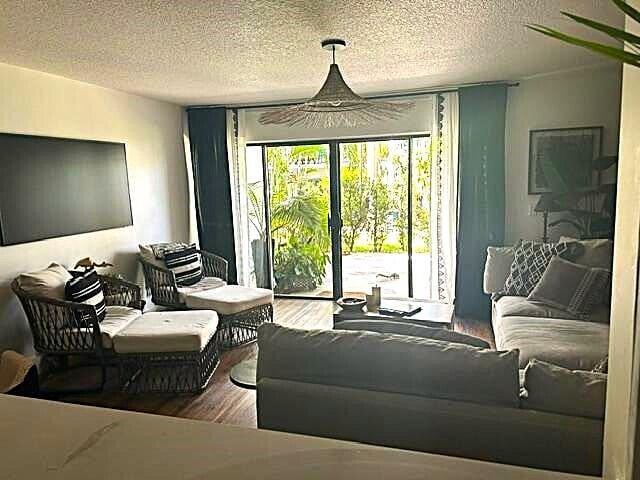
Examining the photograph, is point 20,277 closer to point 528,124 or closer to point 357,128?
point 357,128

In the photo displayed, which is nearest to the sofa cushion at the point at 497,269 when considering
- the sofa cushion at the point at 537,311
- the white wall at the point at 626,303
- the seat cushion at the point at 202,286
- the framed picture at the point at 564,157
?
the sofa cushion at the point at 537,311

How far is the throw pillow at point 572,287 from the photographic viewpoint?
3453 millimetres

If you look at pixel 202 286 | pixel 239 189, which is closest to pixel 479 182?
pixel 239 189

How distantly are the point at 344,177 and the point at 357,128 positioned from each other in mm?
568

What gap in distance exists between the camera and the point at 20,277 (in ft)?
11.3

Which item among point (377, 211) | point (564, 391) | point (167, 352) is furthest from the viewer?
point (377, 211)

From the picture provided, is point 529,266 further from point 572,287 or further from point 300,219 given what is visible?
point 300,219

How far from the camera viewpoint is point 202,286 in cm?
479

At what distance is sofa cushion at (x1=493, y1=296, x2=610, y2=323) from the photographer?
11.2 ft

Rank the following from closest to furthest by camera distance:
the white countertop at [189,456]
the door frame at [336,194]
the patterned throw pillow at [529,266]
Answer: the white countertop at [189,456]
the patterned throw pillow at [529,266]
the door frame at [336,194]

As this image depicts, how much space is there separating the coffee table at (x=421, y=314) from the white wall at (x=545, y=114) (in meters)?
1.46

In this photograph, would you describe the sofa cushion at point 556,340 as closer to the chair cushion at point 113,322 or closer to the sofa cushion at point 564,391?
the sofa cushion at point 564,391

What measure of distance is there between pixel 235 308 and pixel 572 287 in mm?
2614

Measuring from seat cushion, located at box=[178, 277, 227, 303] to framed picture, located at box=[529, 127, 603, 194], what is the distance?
3.21 meters
